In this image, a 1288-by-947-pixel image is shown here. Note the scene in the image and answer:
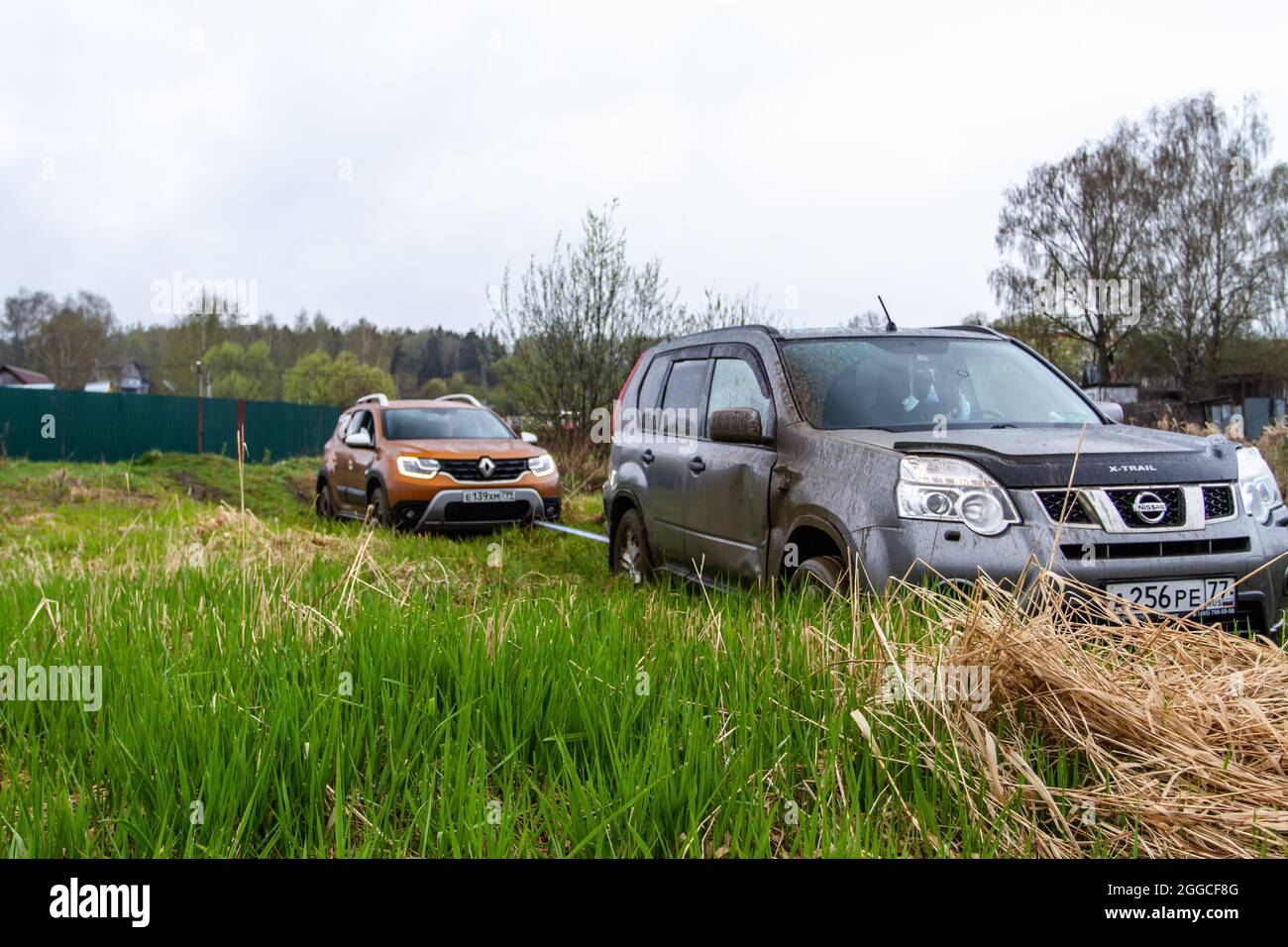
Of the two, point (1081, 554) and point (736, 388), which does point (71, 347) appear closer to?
point (736, 388)

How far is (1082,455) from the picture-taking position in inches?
174

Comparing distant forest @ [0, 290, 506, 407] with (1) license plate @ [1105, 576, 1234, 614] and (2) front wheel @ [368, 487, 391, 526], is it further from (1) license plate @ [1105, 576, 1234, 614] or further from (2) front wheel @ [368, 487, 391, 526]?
(1) license plate @ [1105, 576, 1234, 614]

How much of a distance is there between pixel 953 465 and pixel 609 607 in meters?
1.61

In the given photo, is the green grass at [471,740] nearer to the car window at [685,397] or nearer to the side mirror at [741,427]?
the side mirror at [741,427]

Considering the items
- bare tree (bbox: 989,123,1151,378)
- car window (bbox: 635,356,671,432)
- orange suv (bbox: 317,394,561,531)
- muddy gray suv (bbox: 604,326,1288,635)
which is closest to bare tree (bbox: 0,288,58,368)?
bare tree (bbox: 989,123,1151,378)

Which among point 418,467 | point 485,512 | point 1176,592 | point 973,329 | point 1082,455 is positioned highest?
point 973,329

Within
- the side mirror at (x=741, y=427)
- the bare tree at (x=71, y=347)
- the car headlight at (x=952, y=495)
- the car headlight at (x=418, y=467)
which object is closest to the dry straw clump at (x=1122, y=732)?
the car headlight at (x=952, y=495)

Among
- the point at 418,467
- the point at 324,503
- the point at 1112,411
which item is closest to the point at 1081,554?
the point at 1112,411

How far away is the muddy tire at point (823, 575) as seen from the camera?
4.50 m

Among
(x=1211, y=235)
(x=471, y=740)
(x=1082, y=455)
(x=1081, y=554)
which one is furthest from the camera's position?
(x=1211, y=235)

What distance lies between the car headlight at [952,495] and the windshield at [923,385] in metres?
0.87

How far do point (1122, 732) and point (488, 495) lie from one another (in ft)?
31.3

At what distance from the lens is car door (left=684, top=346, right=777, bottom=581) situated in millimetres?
5574
